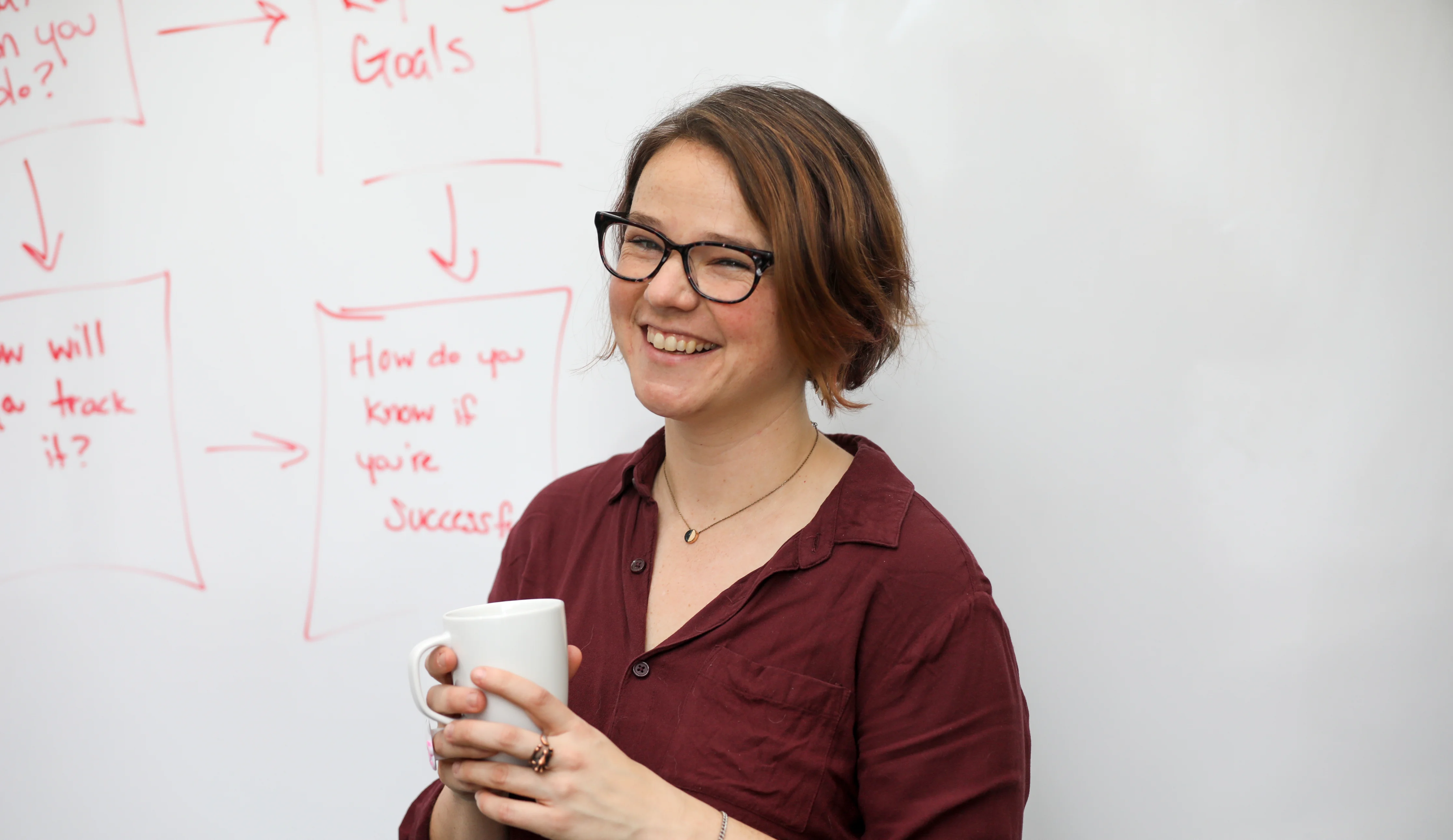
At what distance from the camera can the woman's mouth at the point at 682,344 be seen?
0.80 metres

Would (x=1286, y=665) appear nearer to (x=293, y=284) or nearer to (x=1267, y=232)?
(x=1267, y=232)

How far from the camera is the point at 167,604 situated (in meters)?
1.24

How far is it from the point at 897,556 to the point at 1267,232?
23.6 inches

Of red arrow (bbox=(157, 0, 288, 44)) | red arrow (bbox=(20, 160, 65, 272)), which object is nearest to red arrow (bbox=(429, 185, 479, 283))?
red arrow (bbox=(157, 0, 288, 44))

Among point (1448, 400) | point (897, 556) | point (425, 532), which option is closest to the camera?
point (897, 556)

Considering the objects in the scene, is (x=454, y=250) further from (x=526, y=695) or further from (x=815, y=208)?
(x=526, y=695)

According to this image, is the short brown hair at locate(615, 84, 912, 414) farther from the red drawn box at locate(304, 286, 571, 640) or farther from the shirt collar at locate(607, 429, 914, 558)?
the red drawn box at locate(304, 286, 571, 640)

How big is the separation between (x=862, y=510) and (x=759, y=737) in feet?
0.70

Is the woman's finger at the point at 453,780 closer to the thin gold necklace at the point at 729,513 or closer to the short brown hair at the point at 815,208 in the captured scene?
the thin gold necklace at the point at 729,513

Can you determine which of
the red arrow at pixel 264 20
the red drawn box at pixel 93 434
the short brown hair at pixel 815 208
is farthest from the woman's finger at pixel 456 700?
the red arrow at pixel 264 20

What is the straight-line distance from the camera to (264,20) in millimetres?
1180

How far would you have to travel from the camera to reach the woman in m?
0.69

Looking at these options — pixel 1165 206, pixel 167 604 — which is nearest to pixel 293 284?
pixel 167 604

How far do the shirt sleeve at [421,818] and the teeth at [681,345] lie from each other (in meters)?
0.44
